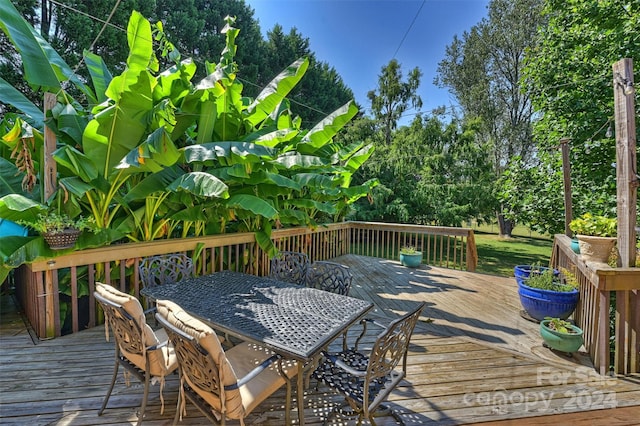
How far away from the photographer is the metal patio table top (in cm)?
180

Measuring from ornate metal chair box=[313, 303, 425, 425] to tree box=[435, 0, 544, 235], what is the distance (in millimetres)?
14524

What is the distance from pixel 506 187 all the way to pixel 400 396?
6.88m

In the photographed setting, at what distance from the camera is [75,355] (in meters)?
2.72

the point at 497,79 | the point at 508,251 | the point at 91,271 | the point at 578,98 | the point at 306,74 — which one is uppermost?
the point at 497,79

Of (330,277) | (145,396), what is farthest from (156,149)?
(330,277)

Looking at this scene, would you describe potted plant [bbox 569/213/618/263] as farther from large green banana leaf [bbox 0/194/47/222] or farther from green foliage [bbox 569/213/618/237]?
large green banana leaf [bbox 0/194/47/222]

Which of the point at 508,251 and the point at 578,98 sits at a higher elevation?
the point at 578,98

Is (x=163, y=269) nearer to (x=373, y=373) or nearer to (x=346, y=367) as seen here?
(x=346, y=367)

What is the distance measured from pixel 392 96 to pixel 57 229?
41.4ft

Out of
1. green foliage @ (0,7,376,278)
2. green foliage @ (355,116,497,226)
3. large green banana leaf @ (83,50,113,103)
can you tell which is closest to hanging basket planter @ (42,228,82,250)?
green foliage @ (0,7,376,278)

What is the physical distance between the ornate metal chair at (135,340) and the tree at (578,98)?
701cm

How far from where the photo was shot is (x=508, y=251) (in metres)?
13.6

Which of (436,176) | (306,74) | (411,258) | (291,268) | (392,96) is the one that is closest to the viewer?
(291,268)

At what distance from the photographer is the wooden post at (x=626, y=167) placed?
2.48 meters
